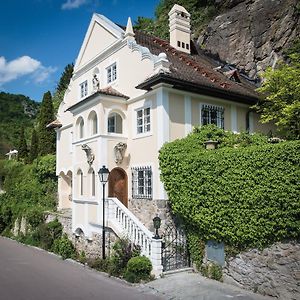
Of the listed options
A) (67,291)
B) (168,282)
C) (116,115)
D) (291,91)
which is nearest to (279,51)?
(291,91)

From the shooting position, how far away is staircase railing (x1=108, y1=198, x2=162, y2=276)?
43.8ft

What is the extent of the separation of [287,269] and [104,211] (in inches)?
332

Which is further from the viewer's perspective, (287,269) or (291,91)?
(291,91)

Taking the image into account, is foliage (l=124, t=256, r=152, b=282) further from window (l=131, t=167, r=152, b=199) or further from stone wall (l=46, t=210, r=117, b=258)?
window (l=131, t=167, r=152, b=199)

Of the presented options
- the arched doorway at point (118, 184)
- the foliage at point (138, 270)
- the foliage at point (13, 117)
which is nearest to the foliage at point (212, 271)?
the foliage at point (138, 270)

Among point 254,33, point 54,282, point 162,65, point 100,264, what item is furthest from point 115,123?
point 254,33

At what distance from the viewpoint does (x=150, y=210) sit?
16047 millimetres

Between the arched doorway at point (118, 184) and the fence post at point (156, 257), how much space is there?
16.2 ft

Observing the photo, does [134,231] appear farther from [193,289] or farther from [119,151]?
[119,151]

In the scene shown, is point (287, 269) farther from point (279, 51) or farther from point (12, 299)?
point (279, 51)

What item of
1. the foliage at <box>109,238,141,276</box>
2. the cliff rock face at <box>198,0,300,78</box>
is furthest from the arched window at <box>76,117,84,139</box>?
the cliff rock face at <box>198,0,300,78</box>

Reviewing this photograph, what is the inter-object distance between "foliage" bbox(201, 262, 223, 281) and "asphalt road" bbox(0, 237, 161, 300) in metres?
2.82

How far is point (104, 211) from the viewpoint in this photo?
1616 cm

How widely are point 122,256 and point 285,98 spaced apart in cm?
1074
